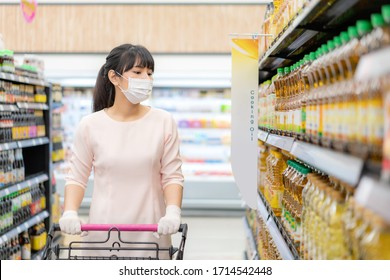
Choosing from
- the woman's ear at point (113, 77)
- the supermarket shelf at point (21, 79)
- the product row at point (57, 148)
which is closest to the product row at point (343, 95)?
the woman's ear at point (113, 77)

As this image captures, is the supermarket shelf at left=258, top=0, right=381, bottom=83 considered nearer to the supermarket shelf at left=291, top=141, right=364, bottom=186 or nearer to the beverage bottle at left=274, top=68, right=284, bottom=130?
the beverage bottle at left=274, top=68, right=284, bottom=130

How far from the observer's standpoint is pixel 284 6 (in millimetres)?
3469

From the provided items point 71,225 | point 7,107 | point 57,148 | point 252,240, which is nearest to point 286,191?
point 71,225

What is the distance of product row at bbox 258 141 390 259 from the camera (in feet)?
5.28

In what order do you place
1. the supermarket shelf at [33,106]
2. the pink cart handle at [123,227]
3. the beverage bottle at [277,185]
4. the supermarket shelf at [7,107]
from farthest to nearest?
the supermarket shelf at [33,106] → the supermarket shelf at [7,107] → the beverage bottle at [277,185] → the pink cart handle at [123,227]

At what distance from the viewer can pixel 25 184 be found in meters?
5.74

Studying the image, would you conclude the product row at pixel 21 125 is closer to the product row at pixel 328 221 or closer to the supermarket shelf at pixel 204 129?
the product row at pixel 328 221

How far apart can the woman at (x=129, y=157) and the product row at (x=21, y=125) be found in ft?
7.06

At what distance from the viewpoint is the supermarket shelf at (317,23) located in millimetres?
2316

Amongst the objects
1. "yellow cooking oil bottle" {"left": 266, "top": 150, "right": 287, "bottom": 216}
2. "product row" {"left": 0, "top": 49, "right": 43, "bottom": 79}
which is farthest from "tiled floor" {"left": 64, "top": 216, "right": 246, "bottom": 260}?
"yellow cooking oil bottle" {"left": 266, "top": 150, "right": 287, "bottom": 216}

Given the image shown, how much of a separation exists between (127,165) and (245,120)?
1.13 m

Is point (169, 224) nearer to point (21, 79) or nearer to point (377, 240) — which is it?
point (377, 240)

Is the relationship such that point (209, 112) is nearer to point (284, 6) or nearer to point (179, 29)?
point (179, 29)
